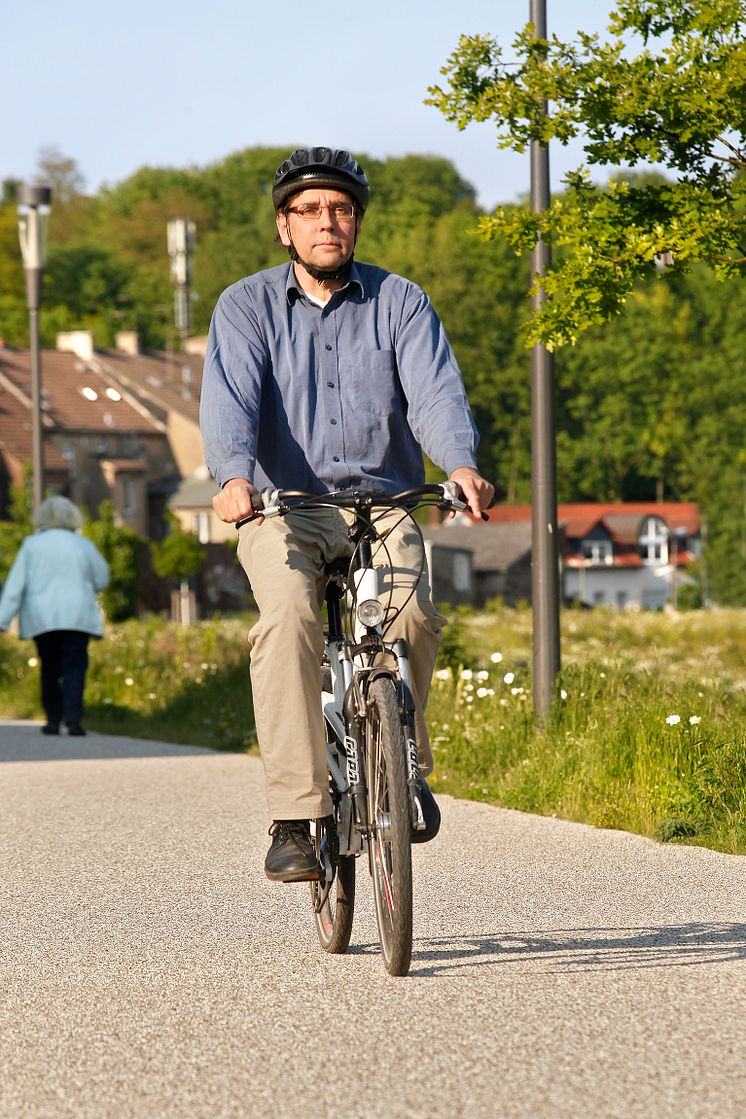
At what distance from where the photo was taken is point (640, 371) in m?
91.2

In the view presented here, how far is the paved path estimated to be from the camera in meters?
3.96

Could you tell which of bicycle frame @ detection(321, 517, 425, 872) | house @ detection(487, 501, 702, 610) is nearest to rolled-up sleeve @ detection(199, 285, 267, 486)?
bicycle frame @ detection(321, 517, 425, 872)

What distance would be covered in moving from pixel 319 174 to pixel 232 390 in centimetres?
68

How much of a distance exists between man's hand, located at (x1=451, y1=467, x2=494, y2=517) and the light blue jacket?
9705 millimetres

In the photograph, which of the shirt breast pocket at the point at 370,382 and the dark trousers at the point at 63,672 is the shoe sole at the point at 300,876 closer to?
the shirt breast pocket at the point at 370,382

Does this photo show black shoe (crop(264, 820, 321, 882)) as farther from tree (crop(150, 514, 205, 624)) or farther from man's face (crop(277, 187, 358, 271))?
tree (crop(150, 514, 205, 624))

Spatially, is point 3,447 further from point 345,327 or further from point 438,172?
point 345,327

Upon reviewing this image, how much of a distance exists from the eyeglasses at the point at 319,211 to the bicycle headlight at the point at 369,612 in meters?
1.14

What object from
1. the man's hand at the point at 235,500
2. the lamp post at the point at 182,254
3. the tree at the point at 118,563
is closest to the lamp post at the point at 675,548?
the lamp post at the point at 182,254

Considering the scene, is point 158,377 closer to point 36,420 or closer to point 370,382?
point 36,420

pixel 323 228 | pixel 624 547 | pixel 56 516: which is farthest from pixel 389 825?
pixel 624 547

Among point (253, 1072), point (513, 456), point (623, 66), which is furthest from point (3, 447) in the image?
point (253, 1072)

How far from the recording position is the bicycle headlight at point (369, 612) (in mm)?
5117

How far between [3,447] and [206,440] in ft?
251
